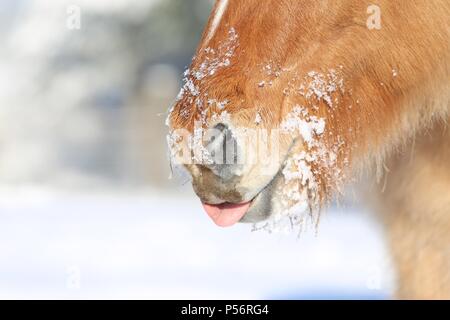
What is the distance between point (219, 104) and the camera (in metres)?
2.31

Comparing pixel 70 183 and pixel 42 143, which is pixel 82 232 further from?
pixel 42 143

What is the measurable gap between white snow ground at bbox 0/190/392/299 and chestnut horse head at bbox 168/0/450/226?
4.04 feet

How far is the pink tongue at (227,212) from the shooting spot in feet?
7.88

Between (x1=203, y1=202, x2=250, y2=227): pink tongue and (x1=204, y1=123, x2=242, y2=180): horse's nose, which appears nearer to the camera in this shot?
(x1=204, y1=123, x2=242, y2=180): horse's nose

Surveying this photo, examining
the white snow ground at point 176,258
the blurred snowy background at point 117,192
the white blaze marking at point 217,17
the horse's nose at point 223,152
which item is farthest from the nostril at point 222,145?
the white snow ground at point 176,258

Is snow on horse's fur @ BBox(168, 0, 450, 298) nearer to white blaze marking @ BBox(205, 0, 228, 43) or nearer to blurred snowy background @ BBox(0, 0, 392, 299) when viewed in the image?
white blaze marking @ BBox(205, 0, 228, 43)

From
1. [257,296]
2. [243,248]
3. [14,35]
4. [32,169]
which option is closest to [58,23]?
[14,35]

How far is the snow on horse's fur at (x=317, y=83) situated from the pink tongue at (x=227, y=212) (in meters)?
0.06

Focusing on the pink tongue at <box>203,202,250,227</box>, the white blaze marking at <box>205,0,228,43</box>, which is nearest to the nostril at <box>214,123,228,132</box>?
the pink tongue at <box>203,202,250,227</box>

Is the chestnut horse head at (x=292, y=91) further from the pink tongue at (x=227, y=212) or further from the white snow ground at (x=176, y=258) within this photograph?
the white snow ground at (x=176, y=258)

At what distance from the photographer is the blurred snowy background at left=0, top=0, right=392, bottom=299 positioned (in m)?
5.99

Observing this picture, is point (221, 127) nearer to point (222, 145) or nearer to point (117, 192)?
point (222, 145)

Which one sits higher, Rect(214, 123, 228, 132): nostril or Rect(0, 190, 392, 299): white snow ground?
Rect(214, 123, 228, 132): nostril
